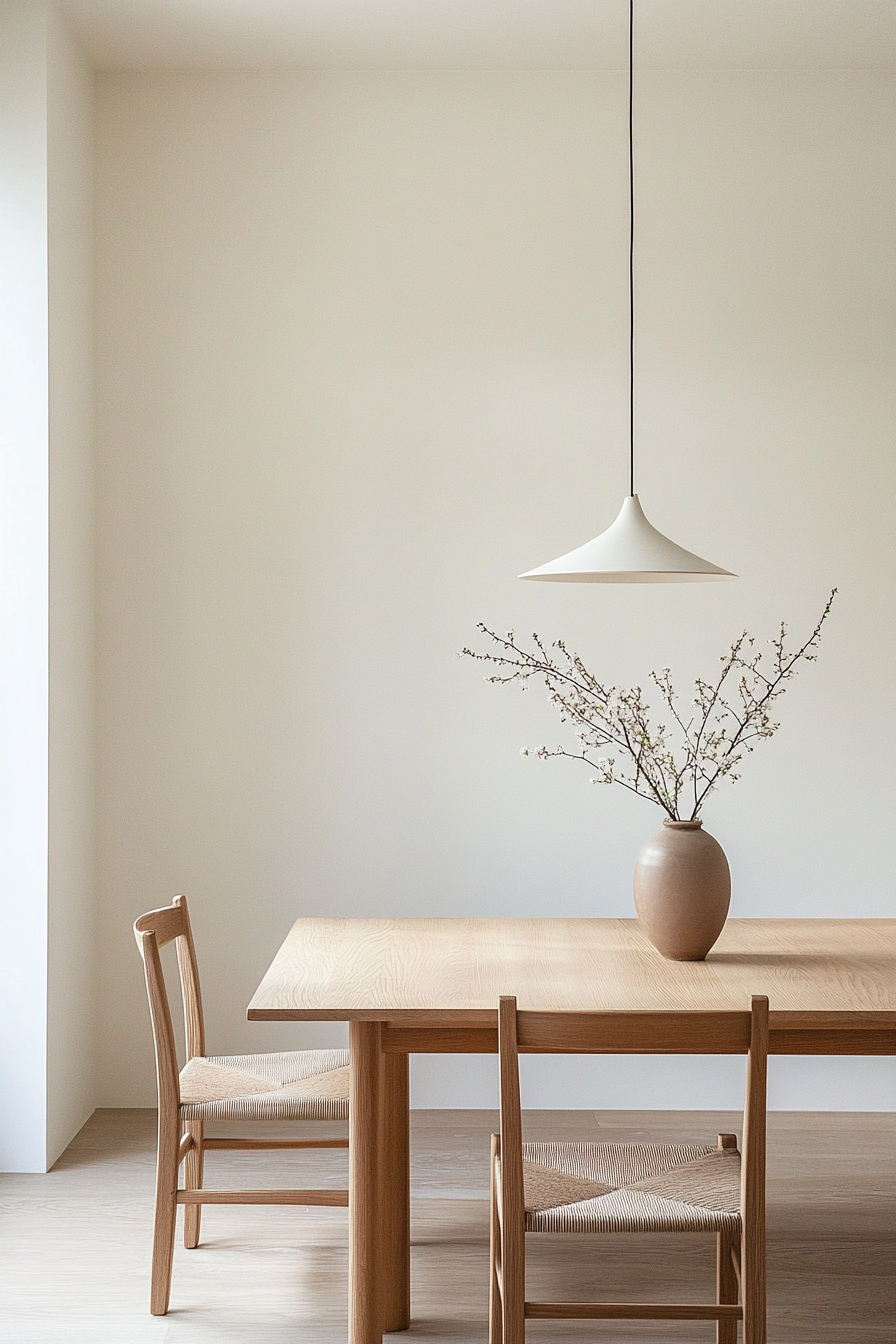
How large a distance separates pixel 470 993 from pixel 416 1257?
95cm

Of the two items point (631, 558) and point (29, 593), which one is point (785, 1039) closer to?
point (631, 558)

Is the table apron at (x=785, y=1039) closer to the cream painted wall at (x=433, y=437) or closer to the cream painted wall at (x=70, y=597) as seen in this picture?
the cream painted wall at (x=70, y=597)

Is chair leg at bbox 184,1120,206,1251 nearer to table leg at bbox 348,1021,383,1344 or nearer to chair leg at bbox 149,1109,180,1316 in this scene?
chair leg at bbox 149,1109,180,1316

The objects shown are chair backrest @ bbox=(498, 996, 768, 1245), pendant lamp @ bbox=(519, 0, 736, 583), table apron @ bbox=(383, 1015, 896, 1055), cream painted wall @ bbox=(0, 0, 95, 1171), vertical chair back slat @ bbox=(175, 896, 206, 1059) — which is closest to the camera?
chair backrest @ bbox=(498, 996, 768, 1245)

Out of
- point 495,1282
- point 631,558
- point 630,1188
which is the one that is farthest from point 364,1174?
point 631,558

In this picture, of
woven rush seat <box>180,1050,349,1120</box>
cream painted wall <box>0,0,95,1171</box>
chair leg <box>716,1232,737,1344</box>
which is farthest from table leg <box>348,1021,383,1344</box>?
cream painted wall <box>0,0,95,1171</box>

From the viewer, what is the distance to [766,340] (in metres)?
3.76

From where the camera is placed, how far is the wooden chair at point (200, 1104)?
2453 mm

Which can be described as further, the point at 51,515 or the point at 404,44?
A: the point at 404,44

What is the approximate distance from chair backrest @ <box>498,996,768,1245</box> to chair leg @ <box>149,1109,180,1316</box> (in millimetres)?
873

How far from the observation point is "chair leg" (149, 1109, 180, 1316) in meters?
2.45

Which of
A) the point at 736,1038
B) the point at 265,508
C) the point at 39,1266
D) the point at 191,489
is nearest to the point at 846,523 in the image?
the point at 265,508

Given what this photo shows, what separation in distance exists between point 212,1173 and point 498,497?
6.99 ft

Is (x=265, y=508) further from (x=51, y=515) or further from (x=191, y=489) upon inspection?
(x=51, y=515)
